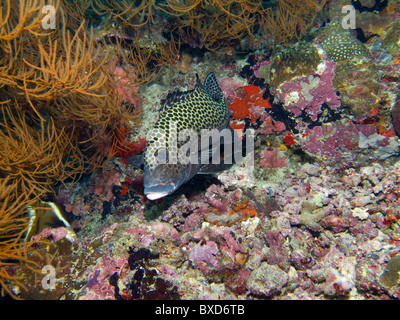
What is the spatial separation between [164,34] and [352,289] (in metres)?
6.49

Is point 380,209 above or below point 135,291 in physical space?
above

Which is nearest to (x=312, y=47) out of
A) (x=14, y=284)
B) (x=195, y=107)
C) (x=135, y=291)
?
(x=195, y=107)

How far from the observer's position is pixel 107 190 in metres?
5.17

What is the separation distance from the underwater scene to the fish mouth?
20 millimetres

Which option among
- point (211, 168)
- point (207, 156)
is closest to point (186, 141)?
point (207, 156)

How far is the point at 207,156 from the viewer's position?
4148 mm

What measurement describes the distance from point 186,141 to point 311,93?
294cm

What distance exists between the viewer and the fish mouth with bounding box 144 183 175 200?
3031 millimetres

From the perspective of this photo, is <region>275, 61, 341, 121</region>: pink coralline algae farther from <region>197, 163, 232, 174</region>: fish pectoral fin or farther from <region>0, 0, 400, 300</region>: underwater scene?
<region>197, 163, 232, 174</region>: fish pectoral fin

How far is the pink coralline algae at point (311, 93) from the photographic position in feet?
14.5

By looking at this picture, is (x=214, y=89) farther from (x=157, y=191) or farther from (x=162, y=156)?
(x=157, y=191)

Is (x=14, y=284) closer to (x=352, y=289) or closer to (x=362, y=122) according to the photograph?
(x=352, y=289)

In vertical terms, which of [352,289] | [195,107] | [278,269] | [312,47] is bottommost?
[352,289]

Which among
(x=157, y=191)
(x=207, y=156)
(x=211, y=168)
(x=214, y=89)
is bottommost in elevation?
(x=157, y=191)
